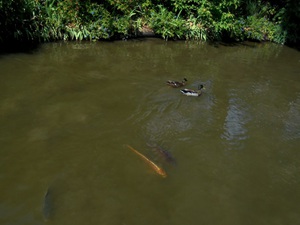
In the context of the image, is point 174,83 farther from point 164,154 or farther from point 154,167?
point 154,167

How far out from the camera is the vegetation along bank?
1026 cm

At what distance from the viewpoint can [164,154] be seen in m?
5.52

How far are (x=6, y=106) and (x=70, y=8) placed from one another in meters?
5.26

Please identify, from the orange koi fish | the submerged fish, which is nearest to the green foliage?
the submerged fish

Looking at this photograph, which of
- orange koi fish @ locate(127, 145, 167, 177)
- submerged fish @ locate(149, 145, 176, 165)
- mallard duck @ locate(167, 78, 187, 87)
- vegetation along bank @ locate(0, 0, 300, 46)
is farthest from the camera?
vegetation along bank @ locate(0, 0, 300, 46)

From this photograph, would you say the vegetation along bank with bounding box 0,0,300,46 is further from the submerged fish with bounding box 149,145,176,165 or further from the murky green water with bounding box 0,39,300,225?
the submerged fish with bounding box 149,145,176,165

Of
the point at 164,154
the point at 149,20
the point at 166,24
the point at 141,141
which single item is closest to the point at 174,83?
the point at 141,141

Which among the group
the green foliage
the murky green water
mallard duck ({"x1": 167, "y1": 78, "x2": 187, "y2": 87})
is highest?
the green foliage

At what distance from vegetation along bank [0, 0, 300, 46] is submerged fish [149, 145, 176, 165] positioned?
6375 millimetres

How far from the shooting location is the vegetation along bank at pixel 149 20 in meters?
10.3

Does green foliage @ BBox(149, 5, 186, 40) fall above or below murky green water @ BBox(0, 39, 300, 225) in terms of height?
above

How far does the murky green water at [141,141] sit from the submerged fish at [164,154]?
0.08 m

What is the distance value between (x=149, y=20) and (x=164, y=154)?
742 cm

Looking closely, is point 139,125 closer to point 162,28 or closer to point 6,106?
point 6,106
